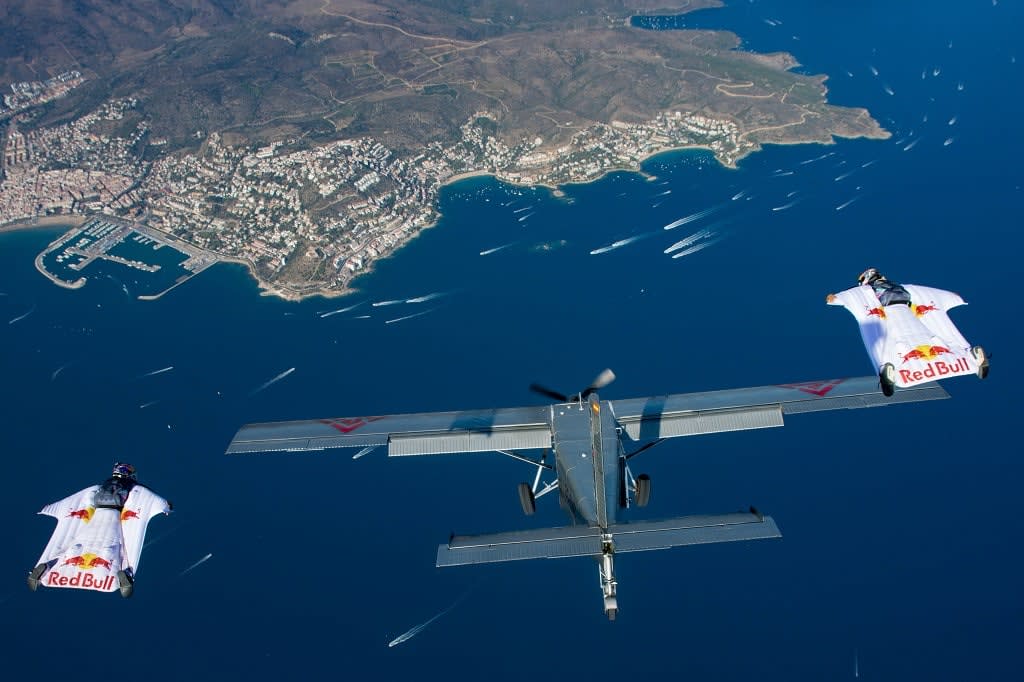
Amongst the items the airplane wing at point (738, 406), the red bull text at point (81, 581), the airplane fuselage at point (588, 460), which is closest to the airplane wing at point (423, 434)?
the airplane fuselage at point (588, 460)

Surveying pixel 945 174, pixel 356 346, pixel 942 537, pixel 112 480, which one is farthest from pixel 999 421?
pixel 112 480

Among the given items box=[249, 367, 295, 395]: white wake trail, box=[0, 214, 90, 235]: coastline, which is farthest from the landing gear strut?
box=[0, 214, 90, 235]: coastline

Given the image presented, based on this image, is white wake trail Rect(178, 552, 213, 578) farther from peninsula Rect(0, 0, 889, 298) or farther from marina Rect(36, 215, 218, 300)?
marina Rect(36, 215, 218, 300)

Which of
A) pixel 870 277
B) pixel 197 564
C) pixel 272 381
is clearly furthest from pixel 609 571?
pixel 272 381

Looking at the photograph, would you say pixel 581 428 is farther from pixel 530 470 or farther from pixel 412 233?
pixel 412 233

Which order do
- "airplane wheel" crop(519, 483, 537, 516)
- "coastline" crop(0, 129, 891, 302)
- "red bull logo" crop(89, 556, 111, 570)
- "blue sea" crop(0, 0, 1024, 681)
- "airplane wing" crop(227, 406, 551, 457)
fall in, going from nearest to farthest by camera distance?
"red bull logo" crop(89, 556, 111, 570) < "airplane wheel" crop(519, 483, 537, 516) < "airplane wing" crop(227, 406, 551, 457) < "blue sea" crop(0, 0, 1024, 681) < "coastline" crop(0, 129, 891, 302)

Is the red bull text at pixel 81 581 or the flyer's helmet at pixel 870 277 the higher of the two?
the flyer's helmet at pixel 870 277

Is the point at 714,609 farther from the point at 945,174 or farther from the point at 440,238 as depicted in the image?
the point at 945,174

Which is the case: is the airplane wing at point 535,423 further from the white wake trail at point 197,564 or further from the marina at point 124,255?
the marina at point 124,255

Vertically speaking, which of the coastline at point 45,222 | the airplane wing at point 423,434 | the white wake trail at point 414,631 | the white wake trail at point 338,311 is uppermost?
the coastline at point 45,222
